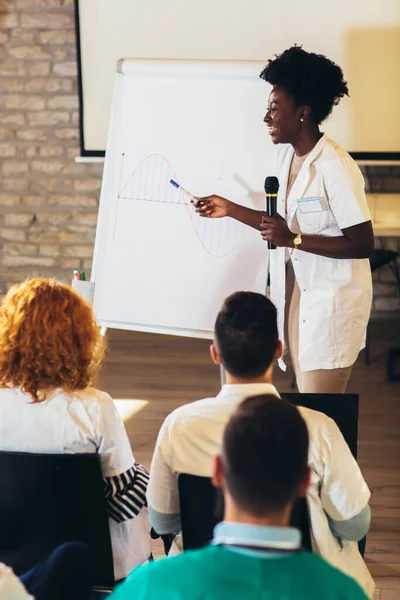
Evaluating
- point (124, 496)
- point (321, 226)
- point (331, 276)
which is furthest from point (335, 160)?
point (124, 496)

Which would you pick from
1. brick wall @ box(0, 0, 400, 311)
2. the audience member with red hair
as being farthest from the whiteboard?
brick wall @ box(0, 0, 400, 311)

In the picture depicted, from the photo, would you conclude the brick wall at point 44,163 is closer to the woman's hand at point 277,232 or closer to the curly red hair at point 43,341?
the woman's hand at point 277,232

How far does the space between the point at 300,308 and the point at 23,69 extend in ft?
11.5

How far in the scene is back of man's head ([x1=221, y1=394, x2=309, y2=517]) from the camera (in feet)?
3.43

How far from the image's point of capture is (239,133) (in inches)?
127

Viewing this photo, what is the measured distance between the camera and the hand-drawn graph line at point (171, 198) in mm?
3172

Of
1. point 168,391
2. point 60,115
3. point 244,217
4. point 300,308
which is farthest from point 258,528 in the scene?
point 60,115

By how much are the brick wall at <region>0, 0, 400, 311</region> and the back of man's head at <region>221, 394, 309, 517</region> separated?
4.30m

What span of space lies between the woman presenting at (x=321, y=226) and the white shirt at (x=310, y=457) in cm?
91

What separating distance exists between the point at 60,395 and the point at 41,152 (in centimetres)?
398

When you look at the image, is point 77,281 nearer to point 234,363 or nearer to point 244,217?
point 244,217

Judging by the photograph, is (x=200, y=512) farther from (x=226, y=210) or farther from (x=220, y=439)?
(x=226, y=210)

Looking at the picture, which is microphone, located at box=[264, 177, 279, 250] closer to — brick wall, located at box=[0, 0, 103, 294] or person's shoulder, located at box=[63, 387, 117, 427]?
person's shoulder, located at box=[63, 387, 117, 427]

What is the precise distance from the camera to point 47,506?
5.58ft
